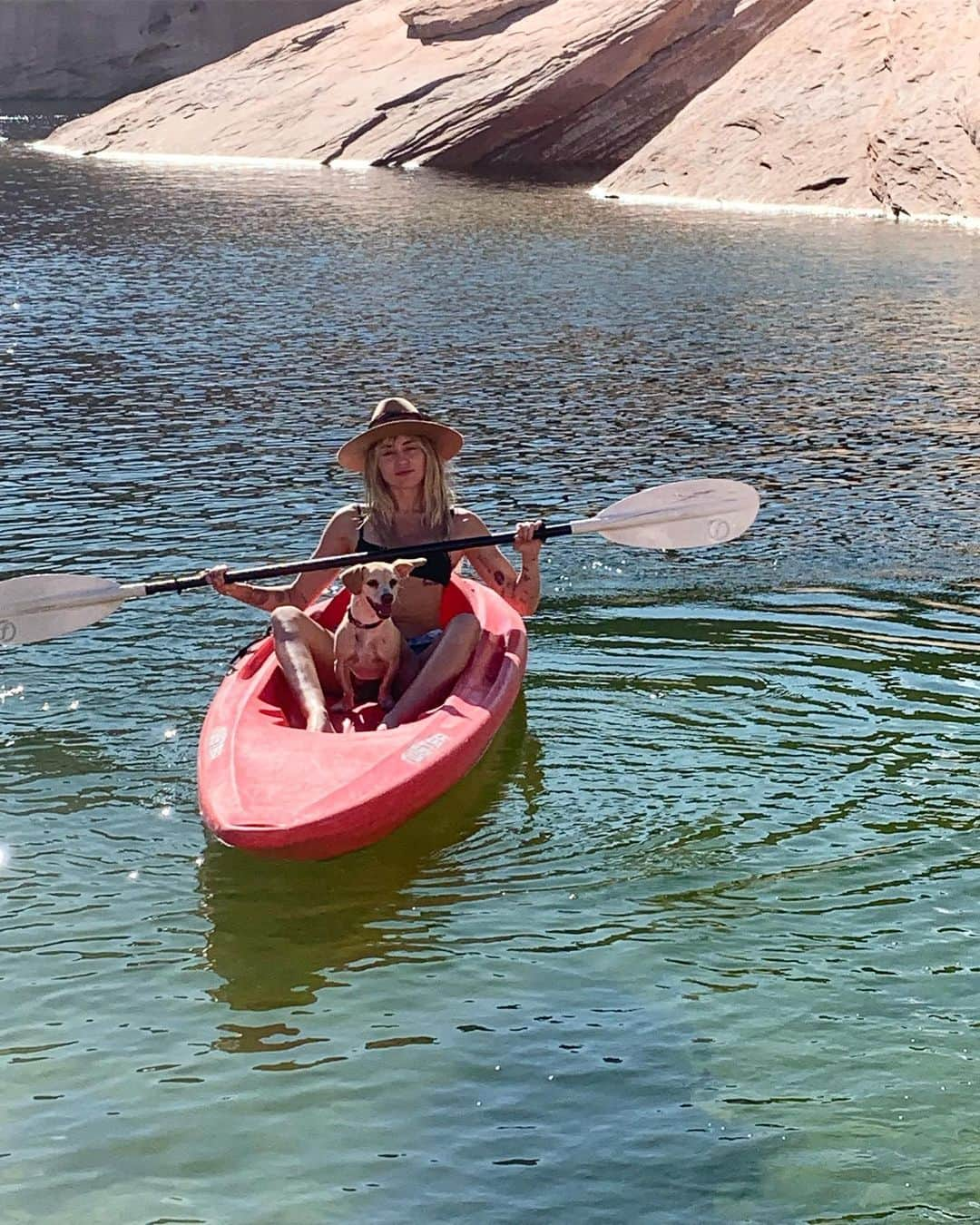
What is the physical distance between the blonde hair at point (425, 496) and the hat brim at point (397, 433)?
31 millimetres

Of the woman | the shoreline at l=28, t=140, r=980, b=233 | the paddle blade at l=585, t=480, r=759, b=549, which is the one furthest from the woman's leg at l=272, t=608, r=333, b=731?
the shoreline at l=28, t=140, r=980, b=233

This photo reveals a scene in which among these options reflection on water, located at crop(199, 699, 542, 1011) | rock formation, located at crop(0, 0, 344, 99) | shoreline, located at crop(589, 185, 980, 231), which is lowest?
reflection on water, located at crop(199, 699, 542, 1011)

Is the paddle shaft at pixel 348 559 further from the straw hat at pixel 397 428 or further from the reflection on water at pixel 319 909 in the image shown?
the reflection on water at pixel 319 909

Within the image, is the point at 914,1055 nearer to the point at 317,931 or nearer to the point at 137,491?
the point at 317,931

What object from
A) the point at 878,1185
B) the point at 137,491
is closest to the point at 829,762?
the point at 878,1185

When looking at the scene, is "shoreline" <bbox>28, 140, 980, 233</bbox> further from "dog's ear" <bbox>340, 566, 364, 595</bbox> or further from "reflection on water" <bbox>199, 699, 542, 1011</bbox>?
"reflection on water" <bbox>199, 699, 542, 1011</bbox>

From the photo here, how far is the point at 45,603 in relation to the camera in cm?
870

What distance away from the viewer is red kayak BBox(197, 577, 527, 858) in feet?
23.5

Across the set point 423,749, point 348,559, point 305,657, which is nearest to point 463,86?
point 348,559

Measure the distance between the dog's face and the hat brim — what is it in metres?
0.65

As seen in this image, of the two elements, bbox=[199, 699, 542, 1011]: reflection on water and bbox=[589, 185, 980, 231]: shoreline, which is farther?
bbox=[589, 185, 980, 231]: shoreline

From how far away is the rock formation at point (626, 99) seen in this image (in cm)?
2977

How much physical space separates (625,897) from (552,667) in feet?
8.94

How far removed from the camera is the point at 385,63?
41812mm
